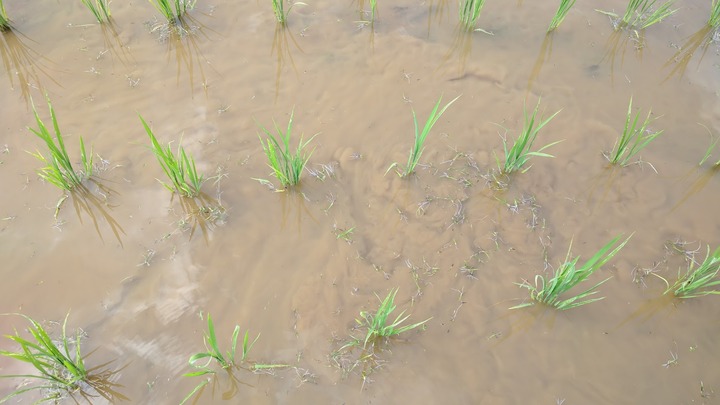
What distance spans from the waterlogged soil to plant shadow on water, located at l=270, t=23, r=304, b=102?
23 mm

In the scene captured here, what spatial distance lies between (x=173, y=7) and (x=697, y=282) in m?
3.71

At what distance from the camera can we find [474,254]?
2.36 metres

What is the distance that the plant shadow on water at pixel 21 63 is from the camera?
3025 millimetres

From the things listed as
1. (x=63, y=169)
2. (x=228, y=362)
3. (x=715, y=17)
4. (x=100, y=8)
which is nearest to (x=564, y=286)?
(x=228, y=362)

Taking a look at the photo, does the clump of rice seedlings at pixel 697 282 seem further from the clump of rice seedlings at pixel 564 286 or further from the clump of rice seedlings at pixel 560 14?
the clump of rice seedlings at pixel 560 14

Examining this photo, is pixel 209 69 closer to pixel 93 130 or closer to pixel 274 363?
pixel 93 130

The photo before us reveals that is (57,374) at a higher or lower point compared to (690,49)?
lower

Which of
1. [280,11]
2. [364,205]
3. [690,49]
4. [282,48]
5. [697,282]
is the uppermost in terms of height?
[280,11]

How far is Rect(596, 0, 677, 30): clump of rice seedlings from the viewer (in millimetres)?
3258

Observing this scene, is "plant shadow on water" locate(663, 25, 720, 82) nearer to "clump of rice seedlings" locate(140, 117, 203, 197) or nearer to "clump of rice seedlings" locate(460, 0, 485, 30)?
"clump of rice seedlings" locate(460, 0, 485, 30)

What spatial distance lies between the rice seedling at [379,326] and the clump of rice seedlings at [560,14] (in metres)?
2.28

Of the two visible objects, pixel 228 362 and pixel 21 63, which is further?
pixel 21 63

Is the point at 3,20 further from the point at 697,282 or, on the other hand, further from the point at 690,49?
the point at 690,49

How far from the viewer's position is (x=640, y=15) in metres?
3.30
